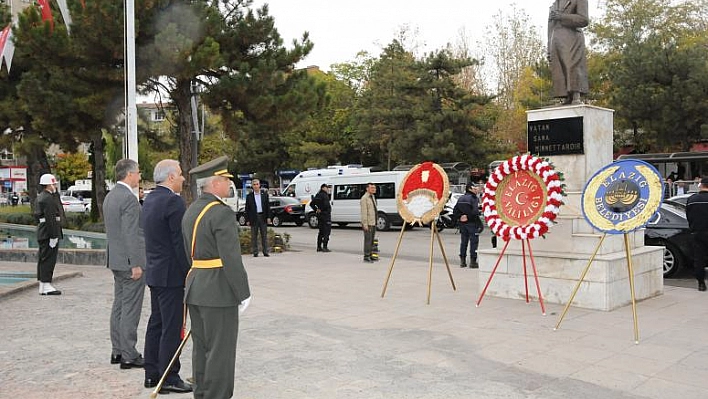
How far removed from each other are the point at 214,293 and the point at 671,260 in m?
10.0

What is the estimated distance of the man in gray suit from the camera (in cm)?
587

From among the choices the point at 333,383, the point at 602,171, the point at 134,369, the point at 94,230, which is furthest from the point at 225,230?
the point at 94,230

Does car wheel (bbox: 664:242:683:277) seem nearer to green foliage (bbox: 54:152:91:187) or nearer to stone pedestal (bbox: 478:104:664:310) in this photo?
stone pedestal (bbox: 478:104:664:310)

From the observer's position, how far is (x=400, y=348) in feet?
21.2

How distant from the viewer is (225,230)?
171 inches

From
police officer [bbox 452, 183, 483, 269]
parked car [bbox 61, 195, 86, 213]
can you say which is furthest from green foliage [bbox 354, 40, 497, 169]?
parked car [bbox 61, 195, 86, 213]

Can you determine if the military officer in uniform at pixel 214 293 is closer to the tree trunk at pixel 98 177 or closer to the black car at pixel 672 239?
the black car at pixel 672 239

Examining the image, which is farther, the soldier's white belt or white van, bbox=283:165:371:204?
white van, bbox=283:165:371:204

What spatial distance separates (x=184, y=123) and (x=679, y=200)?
49.2ft

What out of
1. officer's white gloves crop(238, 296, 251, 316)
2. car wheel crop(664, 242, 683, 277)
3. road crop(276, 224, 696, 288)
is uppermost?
officer's white gloves crop(238, 296, 251, 316)

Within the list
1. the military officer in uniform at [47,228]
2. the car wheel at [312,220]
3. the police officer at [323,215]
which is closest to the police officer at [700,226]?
the police officer at [323,215]

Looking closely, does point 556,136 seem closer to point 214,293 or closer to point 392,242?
point 214,293

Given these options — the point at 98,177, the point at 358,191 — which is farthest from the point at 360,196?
the point at 98,177

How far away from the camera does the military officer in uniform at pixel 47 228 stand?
925 cm
